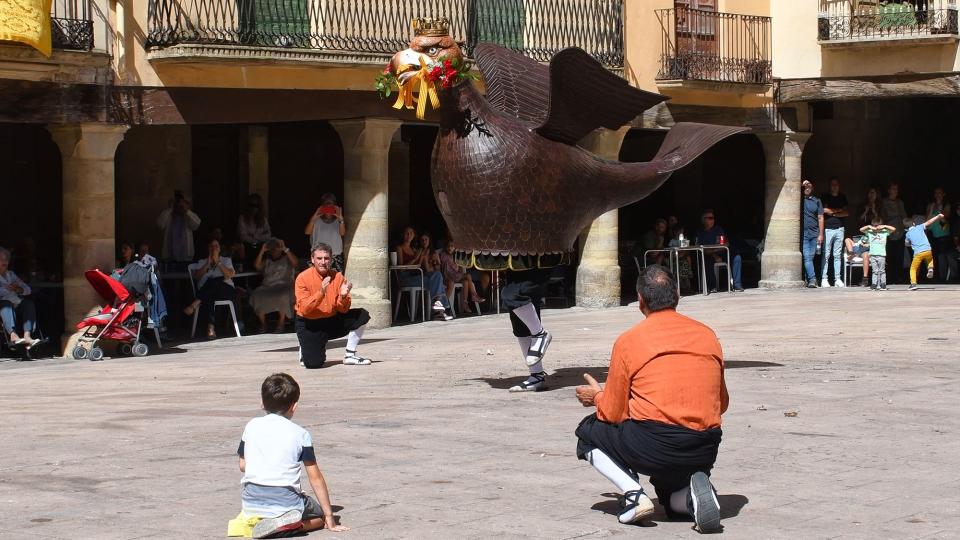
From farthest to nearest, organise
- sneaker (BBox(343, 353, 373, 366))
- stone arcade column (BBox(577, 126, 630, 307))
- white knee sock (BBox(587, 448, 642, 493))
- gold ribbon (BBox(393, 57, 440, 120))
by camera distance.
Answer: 1. stone arcade column (BBox(577, 126, 630, 307))
2. sneaker (BBox(343, 353, 373, 366))
3. gold ribbon (BBox(393, 57, 440, 120))
4. white knee sock (BBox(587, 448, 642, 493))

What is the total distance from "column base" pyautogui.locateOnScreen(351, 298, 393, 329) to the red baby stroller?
10.6 ft

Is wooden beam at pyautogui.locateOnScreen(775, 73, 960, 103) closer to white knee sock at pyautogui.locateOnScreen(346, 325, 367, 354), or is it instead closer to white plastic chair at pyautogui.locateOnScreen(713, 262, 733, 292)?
white plastic chair at pyautogui.locateOnScreen(713, 262, 733, 292)

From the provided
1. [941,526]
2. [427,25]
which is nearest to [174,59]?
[427,25]

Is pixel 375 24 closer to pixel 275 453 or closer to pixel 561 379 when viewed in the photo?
pixel 561 379

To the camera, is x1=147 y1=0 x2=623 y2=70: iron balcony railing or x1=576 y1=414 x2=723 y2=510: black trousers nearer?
x1=576 y1=414 x2=723 y2=510: black trousers

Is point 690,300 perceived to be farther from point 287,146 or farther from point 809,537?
point 809,537

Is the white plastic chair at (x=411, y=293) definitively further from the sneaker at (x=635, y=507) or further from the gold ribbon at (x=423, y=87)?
the sneaker at (x=635, y=507)

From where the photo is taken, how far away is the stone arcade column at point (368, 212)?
19859 mm

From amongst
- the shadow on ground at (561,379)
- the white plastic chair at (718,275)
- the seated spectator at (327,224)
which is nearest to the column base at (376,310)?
the seated spectator at (327,224)

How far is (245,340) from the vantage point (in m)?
18.9

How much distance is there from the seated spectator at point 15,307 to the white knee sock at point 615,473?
34.1ft

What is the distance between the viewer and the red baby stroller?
55.6 ft

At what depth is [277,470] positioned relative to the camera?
7578 mm

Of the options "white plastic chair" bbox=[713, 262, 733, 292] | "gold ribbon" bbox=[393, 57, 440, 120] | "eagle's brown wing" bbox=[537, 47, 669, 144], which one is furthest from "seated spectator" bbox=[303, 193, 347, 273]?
"white plastic chair" bbox=[713, 262, 733, 292]
